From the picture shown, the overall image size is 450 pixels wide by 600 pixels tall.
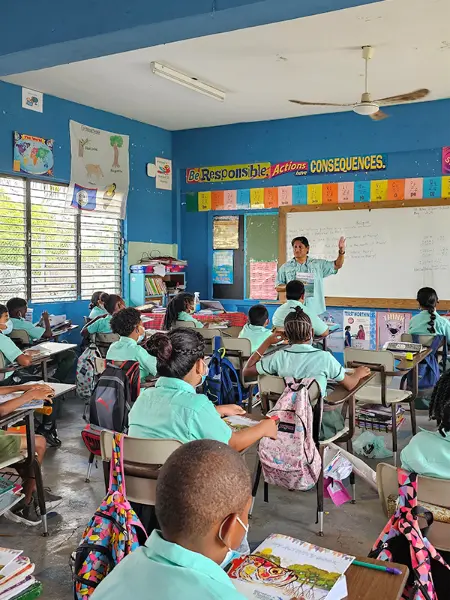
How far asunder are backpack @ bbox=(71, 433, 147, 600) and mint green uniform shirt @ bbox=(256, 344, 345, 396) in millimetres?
1539

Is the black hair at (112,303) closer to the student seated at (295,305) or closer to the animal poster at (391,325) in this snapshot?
the student seated at (295,305)

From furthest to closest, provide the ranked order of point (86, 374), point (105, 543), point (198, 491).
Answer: point (86, 374)
point (105, 543)
point (198, 491)

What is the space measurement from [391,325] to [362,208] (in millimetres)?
1491

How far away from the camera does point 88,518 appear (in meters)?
3.33

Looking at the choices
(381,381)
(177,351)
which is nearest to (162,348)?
(177,351)

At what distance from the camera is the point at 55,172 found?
6.79 m

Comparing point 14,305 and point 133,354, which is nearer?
point 133,354

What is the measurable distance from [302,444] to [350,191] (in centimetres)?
506

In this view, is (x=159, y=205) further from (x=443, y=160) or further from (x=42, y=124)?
(x=443, y=160)

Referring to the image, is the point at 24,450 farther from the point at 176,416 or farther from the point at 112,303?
the point at 112,303

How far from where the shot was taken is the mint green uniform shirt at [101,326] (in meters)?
5.64

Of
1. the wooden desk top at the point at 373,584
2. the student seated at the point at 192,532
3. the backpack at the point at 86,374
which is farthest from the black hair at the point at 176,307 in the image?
the student seated at the point at 192,532

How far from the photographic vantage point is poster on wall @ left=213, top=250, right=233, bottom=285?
27.6ft

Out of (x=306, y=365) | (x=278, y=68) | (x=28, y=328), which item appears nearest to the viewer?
(x=306, y=365)
